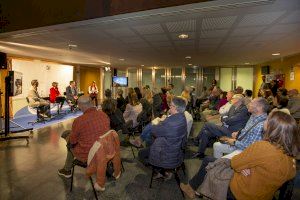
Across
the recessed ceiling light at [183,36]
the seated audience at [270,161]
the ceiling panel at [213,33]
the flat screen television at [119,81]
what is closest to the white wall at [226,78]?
the flat screen television at [119,81]

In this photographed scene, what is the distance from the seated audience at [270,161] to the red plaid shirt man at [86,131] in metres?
1.74

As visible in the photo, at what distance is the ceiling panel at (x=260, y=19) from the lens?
3.42m

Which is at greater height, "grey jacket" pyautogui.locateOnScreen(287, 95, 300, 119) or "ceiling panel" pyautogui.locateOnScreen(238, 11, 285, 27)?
"ceiling panel" pyautogui.locateOnScreen(238, 11, 285, 27)

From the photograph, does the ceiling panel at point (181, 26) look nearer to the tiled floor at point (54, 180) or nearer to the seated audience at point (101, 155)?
the seated audience at point (101, 155)

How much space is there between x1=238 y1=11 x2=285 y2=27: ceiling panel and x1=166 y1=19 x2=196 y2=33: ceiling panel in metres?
0.85

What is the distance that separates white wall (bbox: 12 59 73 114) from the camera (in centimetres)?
953

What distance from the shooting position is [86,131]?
9.46ft

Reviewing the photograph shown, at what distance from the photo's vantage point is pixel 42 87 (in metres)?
10.6

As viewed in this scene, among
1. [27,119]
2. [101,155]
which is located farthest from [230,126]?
[27,119]

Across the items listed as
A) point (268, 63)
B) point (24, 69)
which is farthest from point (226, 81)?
point (24, 69)

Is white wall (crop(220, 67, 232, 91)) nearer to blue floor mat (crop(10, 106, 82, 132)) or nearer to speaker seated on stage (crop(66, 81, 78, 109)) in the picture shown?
speaker seated on stage (crop(66, 81, 78, 109))

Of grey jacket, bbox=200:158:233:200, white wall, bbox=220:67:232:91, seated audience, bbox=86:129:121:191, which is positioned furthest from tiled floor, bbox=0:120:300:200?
white wall, bbox=220:67:232:91

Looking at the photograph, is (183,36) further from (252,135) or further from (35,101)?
(35,101)

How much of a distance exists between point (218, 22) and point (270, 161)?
2.84 m
